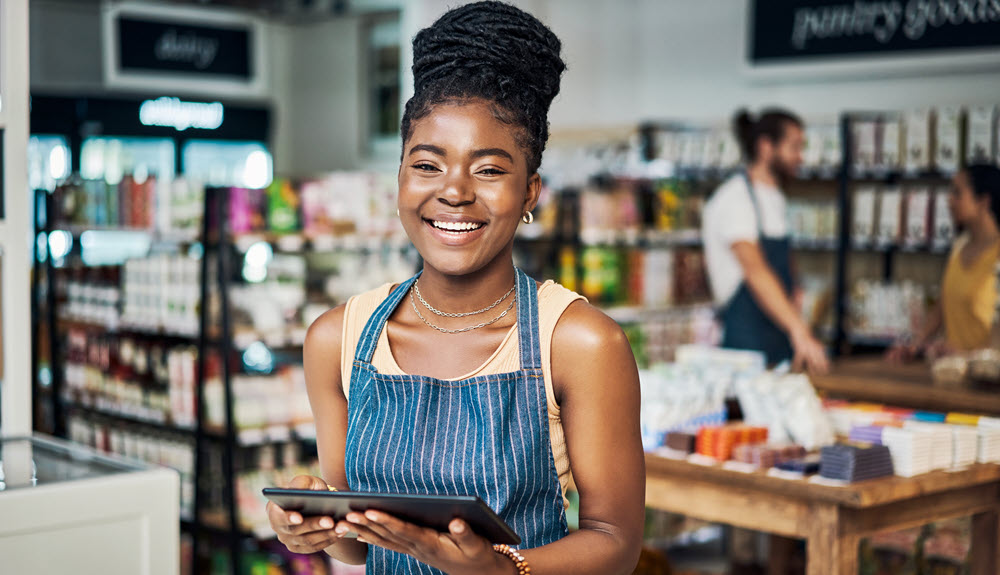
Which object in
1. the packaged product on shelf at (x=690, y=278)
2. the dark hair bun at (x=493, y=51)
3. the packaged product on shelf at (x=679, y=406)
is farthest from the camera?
the packaged product on shelf at (x=690, y=278)

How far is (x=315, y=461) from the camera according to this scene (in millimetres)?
5348

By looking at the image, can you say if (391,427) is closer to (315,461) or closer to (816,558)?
(816,558)

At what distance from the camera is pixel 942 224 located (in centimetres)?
654

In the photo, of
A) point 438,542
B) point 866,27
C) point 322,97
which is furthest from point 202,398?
point 322,97

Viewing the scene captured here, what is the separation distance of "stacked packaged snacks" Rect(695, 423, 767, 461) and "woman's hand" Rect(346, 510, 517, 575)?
183 cm

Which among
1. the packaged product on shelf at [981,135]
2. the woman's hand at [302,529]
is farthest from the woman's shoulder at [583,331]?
the packaged product on shelf at [981,135]

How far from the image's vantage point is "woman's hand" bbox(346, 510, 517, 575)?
1349 millimetres

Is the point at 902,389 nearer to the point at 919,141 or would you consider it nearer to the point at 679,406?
the point at 679,406

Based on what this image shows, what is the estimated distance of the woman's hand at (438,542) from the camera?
1.35 meters

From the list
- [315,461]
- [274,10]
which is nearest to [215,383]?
[315,461]

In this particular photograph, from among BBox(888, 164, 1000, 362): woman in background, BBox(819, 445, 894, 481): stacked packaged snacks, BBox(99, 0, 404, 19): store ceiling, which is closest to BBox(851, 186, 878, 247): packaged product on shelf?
BBox(888, 164, 1000, 362): woman in background

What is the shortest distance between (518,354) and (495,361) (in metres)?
0.04

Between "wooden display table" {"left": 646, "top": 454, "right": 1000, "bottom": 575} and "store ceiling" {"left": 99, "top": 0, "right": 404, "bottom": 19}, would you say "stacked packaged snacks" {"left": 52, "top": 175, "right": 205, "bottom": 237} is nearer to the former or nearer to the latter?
"wooden display table" {"left": 646, "top": 454, "right": 1000, "bottom": 575}

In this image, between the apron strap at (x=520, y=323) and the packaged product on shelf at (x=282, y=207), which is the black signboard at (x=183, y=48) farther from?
the apron strap at (x=520, y=323)
